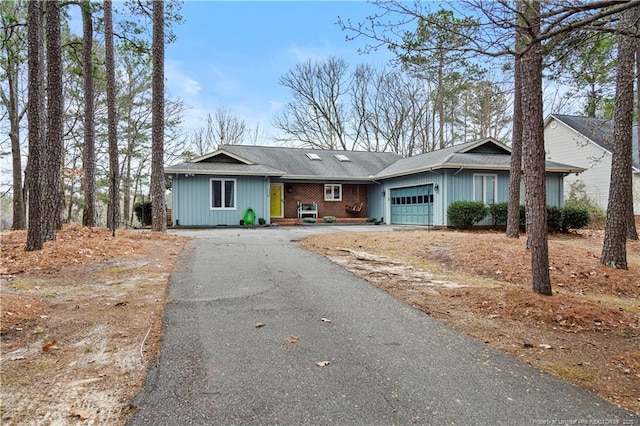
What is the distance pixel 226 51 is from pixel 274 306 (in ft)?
52.7

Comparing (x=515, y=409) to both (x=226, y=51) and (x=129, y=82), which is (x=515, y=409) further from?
(x=129, y=82)

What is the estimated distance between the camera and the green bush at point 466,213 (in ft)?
49.6

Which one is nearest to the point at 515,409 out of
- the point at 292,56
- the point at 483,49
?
the point at 483,49

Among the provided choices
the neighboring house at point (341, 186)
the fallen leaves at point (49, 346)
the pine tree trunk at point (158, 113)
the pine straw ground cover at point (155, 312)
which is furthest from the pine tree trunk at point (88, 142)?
the fallen leaves at point (49, 346)

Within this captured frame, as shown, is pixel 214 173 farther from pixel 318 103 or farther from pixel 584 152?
pixel 584 152

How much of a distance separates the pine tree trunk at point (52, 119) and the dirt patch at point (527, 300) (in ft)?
19.3

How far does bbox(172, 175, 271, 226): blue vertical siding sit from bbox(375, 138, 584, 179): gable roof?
6.39 meters

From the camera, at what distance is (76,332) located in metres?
3.63

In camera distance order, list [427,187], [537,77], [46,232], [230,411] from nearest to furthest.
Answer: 1. [230,411]
2. [537,77]
3. [46,232]
4. [427,187]

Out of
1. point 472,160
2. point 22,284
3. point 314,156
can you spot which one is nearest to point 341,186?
point 314,156

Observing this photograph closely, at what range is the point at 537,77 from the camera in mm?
5031

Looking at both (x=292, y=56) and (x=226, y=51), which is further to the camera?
(x=292, y=56)

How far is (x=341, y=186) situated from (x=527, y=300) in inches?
659

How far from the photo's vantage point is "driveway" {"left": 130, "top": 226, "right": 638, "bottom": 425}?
2.34 metres
